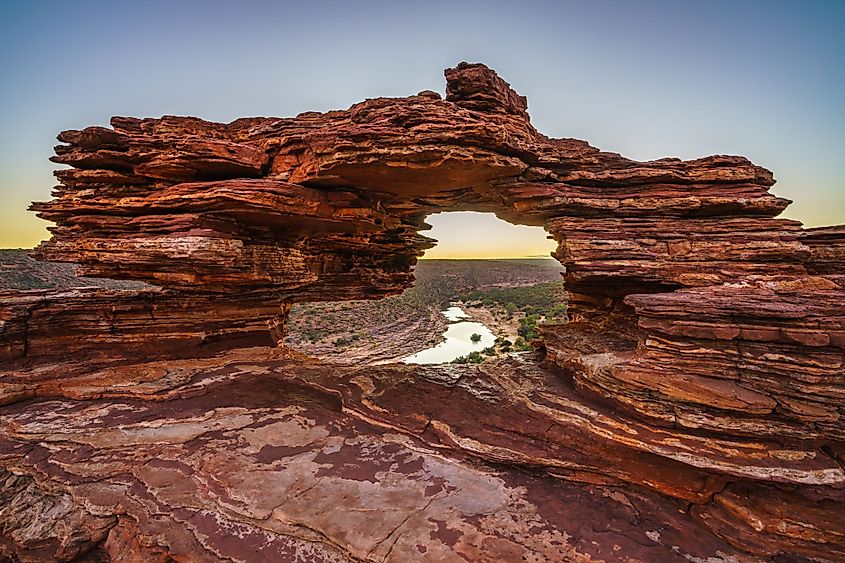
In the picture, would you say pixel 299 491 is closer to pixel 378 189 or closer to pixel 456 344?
pixel 378 189

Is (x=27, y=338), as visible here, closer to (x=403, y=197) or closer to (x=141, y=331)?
(x=141, y=331)

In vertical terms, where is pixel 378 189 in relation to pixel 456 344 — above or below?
above

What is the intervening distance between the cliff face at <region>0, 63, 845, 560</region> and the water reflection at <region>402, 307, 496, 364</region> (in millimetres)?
21706

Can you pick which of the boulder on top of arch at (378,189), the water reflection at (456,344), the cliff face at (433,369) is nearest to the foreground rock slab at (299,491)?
the cliff face at (433,369)

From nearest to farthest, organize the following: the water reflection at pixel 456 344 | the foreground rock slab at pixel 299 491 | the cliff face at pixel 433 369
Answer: the foreground rock slab at pixel 299 491 < the cliff face at pixel 433 369 < the water reflection at pixel 456 344

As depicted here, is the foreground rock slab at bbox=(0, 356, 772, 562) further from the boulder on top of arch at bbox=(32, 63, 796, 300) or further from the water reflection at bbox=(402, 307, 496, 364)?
the water reflection at bbox=(402, 307, 496, 364)

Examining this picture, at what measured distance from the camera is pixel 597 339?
11.9m

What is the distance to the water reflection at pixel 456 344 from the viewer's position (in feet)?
136

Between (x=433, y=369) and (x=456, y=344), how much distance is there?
37.1 m

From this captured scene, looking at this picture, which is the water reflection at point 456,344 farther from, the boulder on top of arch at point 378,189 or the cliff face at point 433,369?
the boulder on top of arch at point 378,189

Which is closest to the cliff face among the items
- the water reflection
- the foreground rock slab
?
the foreground rock slab

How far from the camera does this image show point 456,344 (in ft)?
161

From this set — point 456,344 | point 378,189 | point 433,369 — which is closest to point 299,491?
point 433,369

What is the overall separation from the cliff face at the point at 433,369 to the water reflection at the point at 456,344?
21.7 m
